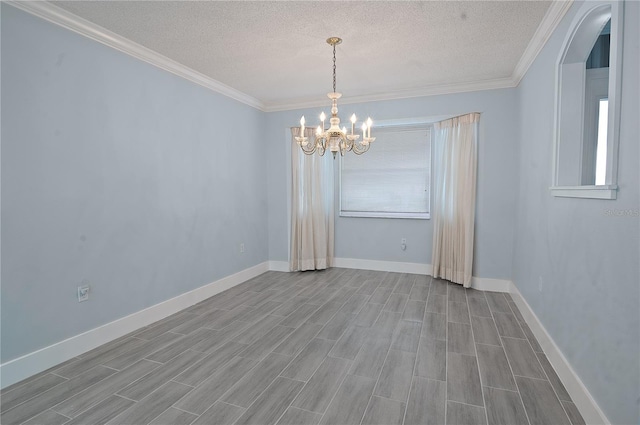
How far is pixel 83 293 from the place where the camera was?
8.52ft

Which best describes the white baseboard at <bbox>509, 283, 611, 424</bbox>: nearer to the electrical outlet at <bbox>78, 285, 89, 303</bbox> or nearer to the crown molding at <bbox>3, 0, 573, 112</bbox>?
the crown molding at <bbox>3, 0, 573, 112</bbox>

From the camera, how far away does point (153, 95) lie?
3.21 meters

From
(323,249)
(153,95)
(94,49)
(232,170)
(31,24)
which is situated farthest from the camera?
(323,249)

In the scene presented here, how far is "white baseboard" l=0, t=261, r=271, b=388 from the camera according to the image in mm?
2197

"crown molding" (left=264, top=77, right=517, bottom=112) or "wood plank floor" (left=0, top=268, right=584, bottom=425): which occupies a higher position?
"crown molding" (left=264, top=77, right=517, bottom=112)

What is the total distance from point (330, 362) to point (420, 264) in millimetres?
2751

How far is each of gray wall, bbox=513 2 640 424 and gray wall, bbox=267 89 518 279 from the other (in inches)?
40.9

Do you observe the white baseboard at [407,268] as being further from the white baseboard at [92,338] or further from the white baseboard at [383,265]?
the white baseboard at [92,338]

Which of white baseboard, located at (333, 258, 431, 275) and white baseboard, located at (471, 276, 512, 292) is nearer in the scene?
white baseboard, located at (471, 276, 512, 292)

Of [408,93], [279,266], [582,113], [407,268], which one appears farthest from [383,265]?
[582,113]

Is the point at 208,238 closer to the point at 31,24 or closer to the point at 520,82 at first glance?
the point at 31,24

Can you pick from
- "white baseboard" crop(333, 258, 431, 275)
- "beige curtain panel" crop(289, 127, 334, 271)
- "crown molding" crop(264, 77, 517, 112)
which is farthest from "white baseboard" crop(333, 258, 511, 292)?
"crown molding" crop(264, 77, 517, 112)

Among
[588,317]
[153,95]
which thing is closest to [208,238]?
[153,95]

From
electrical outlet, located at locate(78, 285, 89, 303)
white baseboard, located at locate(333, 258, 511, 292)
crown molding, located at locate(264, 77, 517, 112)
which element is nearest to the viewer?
electrical outlet, located at locate(78, 285, 89, 303)
